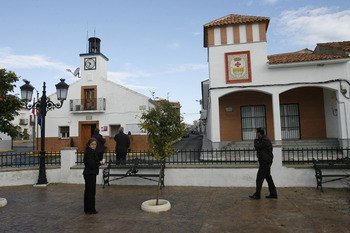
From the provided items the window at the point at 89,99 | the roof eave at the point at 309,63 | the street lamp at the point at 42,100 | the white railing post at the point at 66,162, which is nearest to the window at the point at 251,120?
the roof eave at the point at 309,63

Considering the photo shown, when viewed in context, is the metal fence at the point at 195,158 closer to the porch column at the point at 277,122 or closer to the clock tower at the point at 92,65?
the porch column at the point at 277,122

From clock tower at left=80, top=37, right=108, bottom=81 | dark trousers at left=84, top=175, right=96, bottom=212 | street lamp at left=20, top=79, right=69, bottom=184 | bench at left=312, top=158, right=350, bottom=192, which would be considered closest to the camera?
dark trousers at left=84, top=175, right=96, bottom=212

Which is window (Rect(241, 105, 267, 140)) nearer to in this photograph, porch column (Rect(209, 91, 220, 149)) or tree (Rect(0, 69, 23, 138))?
porch column (Rect(209, 91, 220, 149))

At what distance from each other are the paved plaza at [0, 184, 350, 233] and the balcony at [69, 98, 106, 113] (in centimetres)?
1143

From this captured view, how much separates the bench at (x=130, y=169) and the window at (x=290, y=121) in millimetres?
8768

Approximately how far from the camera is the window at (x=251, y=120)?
1370 centimetres

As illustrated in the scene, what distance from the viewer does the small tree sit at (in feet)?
18.1

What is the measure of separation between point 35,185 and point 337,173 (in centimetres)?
942

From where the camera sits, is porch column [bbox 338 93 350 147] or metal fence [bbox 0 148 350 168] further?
porch column [bbox 338 93 350 147]

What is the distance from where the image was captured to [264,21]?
11930 mm

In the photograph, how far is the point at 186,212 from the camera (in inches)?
200

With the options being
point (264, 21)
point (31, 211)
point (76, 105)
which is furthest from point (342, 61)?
point (76, 105)

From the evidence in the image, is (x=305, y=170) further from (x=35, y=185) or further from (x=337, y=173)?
(x=35, y=185)

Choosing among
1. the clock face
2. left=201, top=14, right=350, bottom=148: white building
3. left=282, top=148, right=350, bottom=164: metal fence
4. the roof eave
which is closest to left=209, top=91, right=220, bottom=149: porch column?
left=201, top=14, right=350, bottom=148: white building
